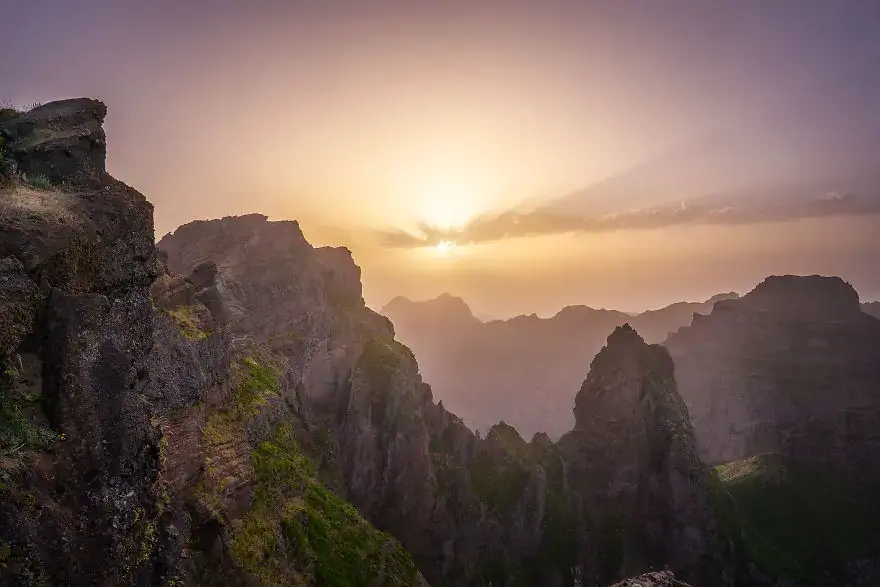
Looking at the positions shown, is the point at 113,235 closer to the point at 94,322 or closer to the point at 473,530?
the point at 94,322

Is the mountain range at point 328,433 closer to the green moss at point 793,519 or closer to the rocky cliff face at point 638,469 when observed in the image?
the rocky cliff face at point 638,469

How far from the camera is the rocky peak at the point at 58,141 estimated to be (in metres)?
20.1

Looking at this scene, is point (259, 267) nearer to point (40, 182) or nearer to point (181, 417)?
point (181, 417)

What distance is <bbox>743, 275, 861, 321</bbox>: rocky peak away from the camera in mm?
158875

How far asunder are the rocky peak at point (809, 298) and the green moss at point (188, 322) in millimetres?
194595

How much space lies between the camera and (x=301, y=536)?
38.7m

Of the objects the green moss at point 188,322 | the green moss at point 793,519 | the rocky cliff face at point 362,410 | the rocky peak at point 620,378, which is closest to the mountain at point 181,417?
the green moss at point 188,322

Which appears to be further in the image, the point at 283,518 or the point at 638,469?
the point at 638,469

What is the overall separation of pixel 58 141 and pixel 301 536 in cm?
3397

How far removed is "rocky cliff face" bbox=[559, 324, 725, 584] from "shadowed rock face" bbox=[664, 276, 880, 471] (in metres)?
61.6

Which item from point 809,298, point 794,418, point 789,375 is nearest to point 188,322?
point 794,418

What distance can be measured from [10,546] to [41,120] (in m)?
20.5

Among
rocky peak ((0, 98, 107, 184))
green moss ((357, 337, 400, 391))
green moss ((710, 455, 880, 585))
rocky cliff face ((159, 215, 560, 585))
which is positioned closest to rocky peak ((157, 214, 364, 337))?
rocky cliff face ((159, 215, 560, 585))

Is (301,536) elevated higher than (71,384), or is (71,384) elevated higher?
(71,384)
